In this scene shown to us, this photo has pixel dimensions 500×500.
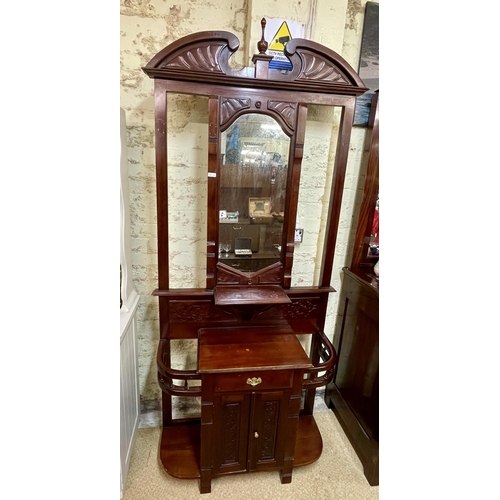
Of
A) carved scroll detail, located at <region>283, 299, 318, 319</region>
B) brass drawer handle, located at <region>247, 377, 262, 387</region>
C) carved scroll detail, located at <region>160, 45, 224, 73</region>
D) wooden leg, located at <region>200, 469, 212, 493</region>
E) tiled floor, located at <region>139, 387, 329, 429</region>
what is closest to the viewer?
carved scroll detail, located at <region>160, 45, 224, 73</region>

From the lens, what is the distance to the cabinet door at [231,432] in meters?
1.25

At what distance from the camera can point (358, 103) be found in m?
1.50

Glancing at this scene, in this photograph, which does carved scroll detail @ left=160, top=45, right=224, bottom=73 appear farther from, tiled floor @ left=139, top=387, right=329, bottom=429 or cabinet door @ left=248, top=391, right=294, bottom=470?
tiled floor @ left=139, top=387, right=329, bottom=429

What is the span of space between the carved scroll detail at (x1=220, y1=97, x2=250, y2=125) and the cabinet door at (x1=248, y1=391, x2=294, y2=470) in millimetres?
1174

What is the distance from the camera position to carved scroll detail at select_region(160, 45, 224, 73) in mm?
1120

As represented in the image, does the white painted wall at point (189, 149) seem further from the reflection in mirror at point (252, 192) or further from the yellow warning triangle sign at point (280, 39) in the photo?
the reflection in mirror at point (252, 192)

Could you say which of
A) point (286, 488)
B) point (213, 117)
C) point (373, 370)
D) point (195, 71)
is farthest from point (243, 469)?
point (195, 71)

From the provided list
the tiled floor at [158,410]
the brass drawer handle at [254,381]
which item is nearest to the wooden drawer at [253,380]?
the brass drawer handle at [254,381]

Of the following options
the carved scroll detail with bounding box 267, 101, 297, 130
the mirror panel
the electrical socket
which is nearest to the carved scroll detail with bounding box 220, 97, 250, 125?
the carved scroll detail with bounding box 267, 101, 297, 130

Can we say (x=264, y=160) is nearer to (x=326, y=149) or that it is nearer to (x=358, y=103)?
(x=326, y=149)

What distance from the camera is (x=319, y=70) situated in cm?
121

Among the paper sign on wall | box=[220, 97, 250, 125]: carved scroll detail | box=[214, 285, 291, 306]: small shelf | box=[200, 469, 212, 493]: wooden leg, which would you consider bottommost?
box=[200, 469, 212, 493]: wooden leg

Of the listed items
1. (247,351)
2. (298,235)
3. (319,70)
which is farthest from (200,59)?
(247,351)

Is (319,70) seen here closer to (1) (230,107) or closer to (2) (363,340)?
(1) (230,107)
